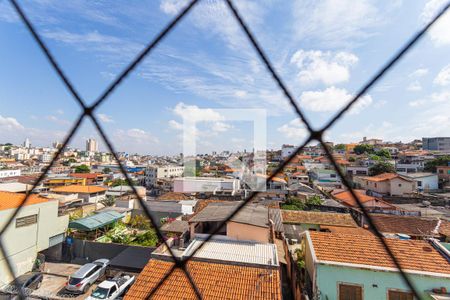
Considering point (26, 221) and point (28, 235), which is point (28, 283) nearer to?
point (28, 235)

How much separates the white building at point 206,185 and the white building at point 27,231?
37.4ft

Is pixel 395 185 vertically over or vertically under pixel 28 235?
over

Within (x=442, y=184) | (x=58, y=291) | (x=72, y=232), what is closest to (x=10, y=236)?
(x=58, y=291)

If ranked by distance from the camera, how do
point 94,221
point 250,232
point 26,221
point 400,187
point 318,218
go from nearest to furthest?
point 250,232
point 26,221
point 94,221
point 318,218
point 400,187

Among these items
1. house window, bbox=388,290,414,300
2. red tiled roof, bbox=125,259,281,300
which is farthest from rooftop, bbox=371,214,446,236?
red tiled roof, bbox=125,259,281,300

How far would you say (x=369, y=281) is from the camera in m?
3.63

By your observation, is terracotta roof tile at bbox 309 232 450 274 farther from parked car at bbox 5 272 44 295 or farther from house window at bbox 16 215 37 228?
house window at bbox 16 215 37 228

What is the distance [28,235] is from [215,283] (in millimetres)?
5695

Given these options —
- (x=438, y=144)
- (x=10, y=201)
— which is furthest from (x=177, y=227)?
(x=438, y=144)

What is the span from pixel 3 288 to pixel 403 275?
7484 mm

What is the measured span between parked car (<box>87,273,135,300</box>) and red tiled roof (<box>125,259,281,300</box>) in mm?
2063

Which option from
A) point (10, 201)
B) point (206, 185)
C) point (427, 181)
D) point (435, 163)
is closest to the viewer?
point (10, 201)

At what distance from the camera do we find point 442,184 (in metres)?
18.9

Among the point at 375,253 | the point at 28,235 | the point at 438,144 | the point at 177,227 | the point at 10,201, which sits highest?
the point at 438,144
